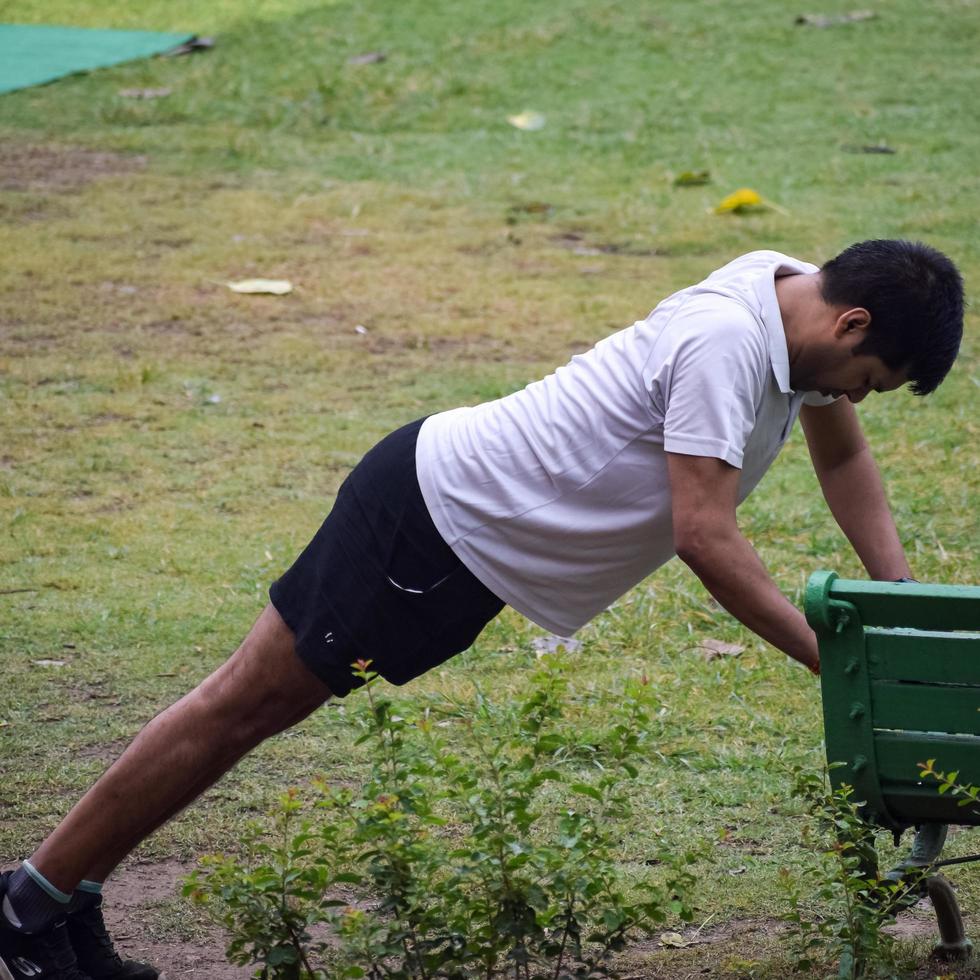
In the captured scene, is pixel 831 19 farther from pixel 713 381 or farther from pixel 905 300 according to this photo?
pixel 713 381

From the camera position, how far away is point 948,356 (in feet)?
9.16

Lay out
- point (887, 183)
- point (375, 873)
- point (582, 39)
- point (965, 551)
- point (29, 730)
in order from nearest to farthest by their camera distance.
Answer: point (375, 873) < point (29, 730) < point (965, 551) < point (887, 183) < point (582, 39)

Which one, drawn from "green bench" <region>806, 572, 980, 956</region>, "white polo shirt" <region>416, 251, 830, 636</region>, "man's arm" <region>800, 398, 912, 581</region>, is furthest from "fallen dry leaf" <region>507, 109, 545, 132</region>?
"green bench" <region>806, 572, 980, 956</region>

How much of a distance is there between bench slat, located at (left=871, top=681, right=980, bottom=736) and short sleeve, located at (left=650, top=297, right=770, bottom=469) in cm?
48

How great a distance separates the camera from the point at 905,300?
Result: 8.96 feet

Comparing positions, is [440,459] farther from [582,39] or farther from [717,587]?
[582,39]

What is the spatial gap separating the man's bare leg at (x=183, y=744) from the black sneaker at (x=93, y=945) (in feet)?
0.32

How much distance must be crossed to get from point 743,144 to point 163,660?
8.78m

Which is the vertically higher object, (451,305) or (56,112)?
(56,112)

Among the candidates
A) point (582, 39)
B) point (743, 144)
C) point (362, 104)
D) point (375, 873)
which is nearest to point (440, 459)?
point (375, 873)

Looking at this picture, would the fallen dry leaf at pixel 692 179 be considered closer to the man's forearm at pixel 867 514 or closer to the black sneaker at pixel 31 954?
→ the man's forearm at pixel 867 514

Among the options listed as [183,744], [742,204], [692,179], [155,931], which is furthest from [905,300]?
[692,179]

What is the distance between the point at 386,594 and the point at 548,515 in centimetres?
36

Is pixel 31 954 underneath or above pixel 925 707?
underneath
